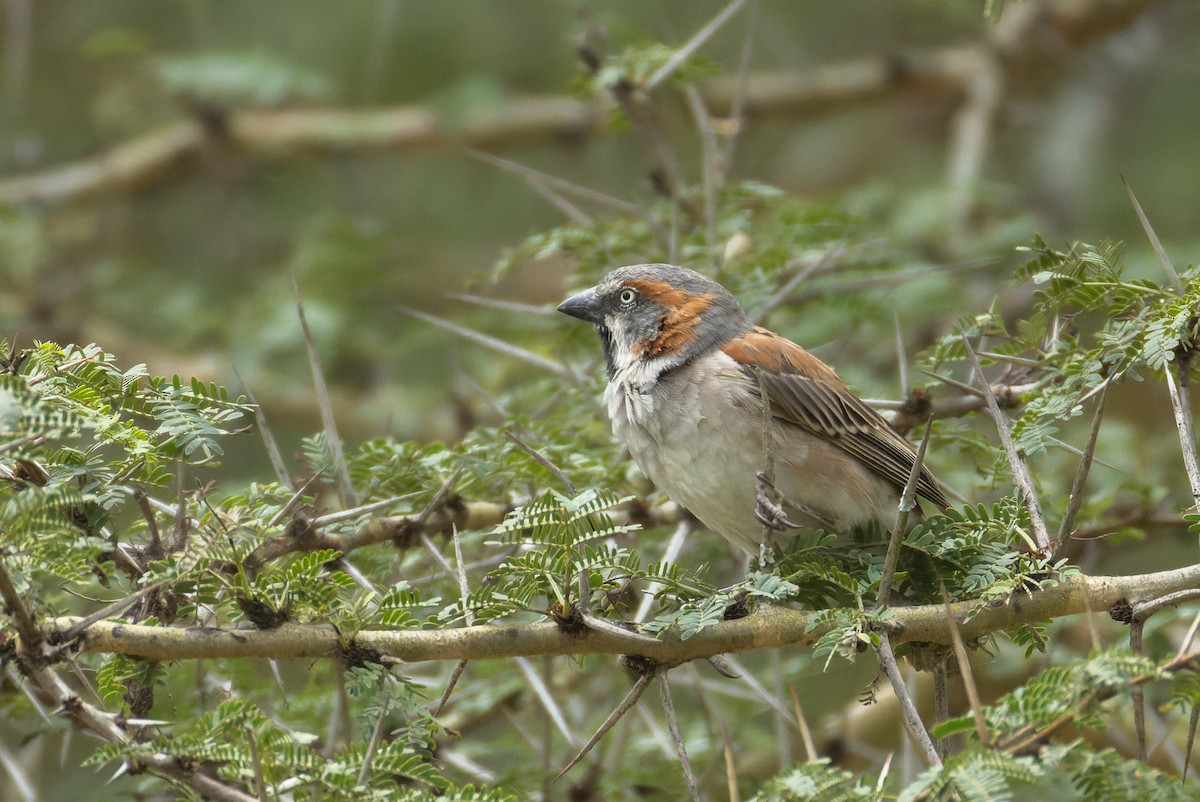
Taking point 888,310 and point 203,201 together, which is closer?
point 888,310

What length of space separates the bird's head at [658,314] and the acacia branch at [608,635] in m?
1.55

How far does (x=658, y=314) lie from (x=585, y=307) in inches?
11.2

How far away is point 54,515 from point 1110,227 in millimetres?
7839

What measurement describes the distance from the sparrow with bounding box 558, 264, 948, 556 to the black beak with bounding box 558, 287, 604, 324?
5.0 inches

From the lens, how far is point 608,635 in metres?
2.56

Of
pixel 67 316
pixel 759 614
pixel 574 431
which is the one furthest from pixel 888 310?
pixel 67 316

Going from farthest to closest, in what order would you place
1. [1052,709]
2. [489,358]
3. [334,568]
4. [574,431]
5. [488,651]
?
1. [489,358]
2. [574,431]
3. [334,568]
4. [488,651]
5. [1052,709]

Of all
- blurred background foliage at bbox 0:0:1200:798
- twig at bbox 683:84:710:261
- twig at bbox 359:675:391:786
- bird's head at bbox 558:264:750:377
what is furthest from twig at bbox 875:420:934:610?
blurred background foliage at bbox 0:0:1200:798

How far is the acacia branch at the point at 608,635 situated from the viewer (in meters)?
2.42

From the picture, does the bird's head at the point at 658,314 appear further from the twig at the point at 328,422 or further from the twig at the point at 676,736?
the twig at the point at 676,736

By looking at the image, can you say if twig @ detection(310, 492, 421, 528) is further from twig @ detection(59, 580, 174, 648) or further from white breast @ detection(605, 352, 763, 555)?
white breast @ detection(605, 352, 763, 555)

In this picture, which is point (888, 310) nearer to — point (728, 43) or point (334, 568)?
point (334, 568)

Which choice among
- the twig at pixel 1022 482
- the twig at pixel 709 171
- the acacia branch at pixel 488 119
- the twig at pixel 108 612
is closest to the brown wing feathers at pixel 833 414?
the twig at pixel 709 171

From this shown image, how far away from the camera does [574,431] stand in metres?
4.17
